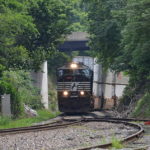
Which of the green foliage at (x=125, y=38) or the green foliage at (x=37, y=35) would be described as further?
the green foliage at (x=37, y=35)

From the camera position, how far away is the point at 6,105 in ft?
83.3

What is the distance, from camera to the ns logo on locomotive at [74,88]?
28.0m

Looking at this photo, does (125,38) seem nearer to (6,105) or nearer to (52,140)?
(6,105)

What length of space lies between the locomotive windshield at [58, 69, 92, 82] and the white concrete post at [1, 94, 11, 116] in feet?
12.9

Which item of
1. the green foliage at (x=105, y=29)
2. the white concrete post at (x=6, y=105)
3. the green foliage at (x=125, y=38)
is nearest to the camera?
the green foliage at (x=125, y=38)

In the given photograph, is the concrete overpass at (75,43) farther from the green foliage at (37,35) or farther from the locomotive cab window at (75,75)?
the locomotive cab window at (75,75)

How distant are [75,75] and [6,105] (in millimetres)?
4793

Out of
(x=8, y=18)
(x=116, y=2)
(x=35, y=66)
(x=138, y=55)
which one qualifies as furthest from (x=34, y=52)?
(x=138, y=55)

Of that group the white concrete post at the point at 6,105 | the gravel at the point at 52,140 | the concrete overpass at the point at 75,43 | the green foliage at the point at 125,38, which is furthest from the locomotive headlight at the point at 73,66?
the concrete overpass at the point at 75,43

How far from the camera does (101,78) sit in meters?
51.3

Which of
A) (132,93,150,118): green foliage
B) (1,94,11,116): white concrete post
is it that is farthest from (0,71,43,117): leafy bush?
(132,93,150,118): green foliage

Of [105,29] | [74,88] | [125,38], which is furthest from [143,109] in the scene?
[105,29]

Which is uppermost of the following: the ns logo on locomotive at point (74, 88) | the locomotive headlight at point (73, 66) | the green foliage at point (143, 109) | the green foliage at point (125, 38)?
the green foliage at point (125, 38)

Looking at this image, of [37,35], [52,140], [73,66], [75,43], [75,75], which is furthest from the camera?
[75,43]
